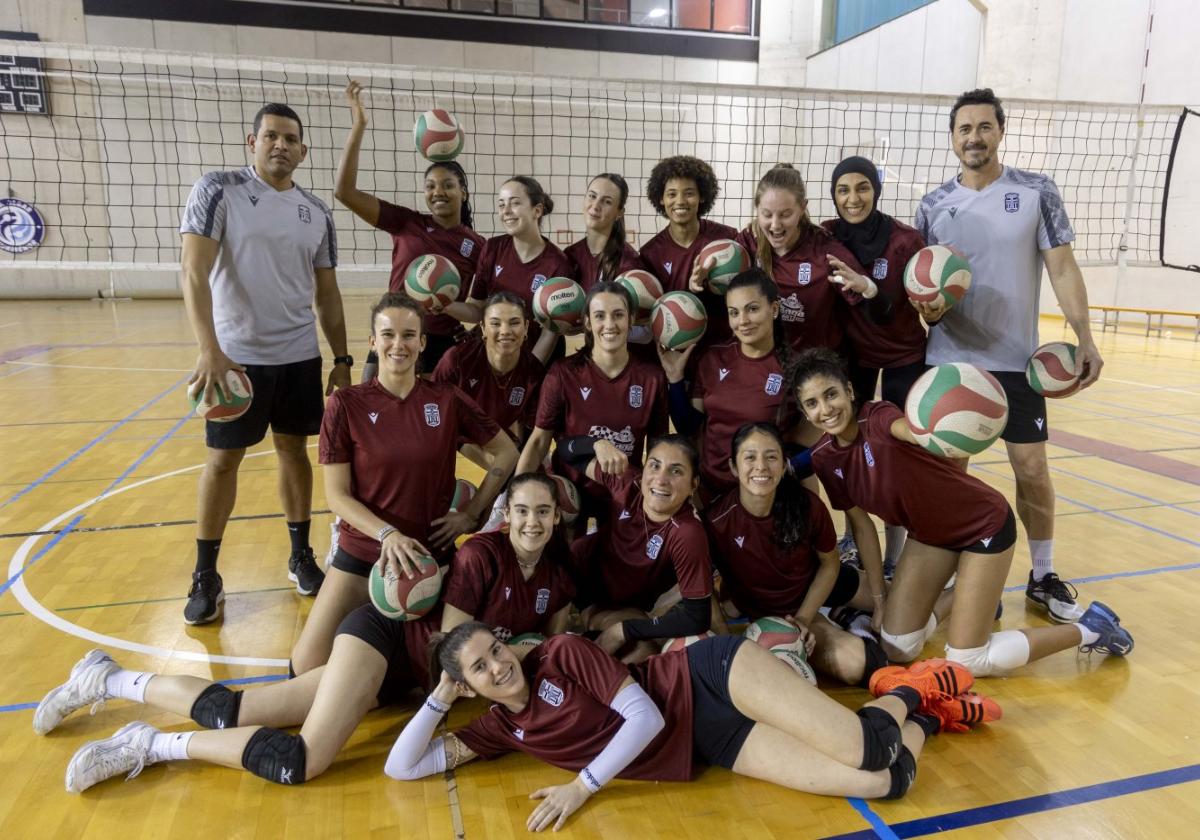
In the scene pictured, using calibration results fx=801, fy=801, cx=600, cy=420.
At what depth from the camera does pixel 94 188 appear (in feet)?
55.9

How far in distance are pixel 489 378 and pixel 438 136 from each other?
143 centimetres

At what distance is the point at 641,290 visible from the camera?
389 cm

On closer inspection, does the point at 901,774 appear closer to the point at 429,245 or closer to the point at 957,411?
the point at 957,411

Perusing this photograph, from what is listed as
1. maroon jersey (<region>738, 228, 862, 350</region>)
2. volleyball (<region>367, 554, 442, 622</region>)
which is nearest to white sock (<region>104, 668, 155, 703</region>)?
volleyball (<region>367, 554, 442, 622</region>)

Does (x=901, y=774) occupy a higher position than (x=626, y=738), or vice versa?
(x=626, y=738)

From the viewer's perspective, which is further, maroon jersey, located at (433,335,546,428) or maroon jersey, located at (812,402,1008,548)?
maroon jersey, located at (433,335,546,428)

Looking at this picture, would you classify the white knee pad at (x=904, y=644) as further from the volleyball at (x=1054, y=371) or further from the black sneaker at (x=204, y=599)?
the black sneaker at (x=204, y=599)

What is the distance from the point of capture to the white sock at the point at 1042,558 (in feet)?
13.4

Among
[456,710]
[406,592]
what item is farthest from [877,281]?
[456,710]

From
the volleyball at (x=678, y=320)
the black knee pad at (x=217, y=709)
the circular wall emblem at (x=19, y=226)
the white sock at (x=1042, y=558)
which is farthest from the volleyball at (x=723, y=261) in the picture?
the circular wall emblem at (x=19, y=226)

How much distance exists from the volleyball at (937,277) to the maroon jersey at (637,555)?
1.43 metres

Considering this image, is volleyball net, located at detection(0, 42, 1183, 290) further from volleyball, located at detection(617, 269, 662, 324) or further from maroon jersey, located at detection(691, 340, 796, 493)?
maroon jersey, located at detection(691, 340, 796, 493)

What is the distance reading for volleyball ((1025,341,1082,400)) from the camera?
368cm

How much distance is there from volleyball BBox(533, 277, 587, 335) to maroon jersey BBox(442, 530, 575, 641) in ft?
3.85
